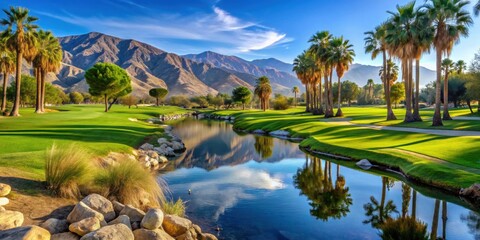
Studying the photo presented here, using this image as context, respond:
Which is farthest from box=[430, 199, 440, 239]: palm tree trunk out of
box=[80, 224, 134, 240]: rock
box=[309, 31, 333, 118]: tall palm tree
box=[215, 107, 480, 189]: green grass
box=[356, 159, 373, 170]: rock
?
box=[309, 31, 333, 118]: tall palm tree

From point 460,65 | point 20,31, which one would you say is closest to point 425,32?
point 20,31

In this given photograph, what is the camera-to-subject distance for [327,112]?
209 feet

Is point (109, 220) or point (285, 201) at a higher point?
point (109, 220)

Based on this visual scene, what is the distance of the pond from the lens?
44.0 ft

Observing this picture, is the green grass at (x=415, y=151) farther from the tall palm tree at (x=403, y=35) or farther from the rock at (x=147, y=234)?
the rock at (x=147, y=234)

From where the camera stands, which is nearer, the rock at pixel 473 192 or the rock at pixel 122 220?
the rock at pixel 122 220

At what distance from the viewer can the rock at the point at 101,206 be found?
31.7 ft

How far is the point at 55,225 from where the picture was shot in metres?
8.57

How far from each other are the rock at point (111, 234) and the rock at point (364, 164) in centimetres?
1991

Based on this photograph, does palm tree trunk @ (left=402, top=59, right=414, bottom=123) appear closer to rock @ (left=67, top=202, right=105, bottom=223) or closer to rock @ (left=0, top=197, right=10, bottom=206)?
rock @ (left=67, top=202, right=105, bottom=223)

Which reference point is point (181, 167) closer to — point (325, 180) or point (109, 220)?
point (325, 180)

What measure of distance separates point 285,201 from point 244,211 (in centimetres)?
280

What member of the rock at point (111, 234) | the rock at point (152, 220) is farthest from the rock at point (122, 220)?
the rock at point (111, 234)

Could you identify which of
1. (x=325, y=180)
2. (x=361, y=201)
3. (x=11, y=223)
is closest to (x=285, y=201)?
(x=361, y=201)
